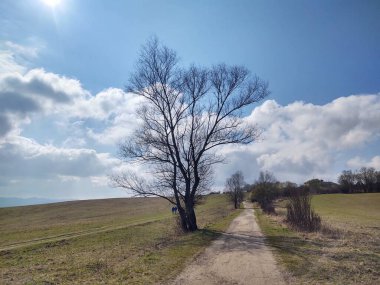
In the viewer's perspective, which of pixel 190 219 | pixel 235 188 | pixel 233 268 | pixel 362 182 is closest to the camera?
pixel 233 268

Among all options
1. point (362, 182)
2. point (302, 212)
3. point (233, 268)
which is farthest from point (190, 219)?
point (362, 182)

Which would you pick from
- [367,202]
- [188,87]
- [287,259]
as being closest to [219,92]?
[188,87]

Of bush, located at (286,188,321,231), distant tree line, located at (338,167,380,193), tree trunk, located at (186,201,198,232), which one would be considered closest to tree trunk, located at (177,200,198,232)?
tree trunk, located at (186,201,198,232)

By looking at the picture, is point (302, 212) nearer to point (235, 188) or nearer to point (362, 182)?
point (235, 188)

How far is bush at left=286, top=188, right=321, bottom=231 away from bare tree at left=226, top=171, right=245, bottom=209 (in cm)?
6074

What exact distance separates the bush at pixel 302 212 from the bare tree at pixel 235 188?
2391 inches

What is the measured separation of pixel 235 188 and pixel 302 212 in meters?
67.5

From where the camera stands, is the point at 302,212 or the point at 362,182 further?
the point at 362,182

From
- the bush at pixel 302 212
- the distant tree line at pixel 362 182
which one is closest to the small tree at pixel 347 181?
the distant tree line at pixel 362 182

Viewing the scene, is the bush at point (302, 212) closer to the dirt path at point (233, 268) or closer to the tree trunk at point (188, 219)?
the tree trunk at point (188, 219)

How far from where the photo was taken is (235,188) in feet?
300

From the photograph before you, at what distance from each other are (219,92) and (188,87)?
A: 2.32 metres

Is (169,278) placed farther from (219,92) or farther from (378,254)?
(219,92)

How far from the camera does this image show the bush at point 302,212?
23.2 meters
